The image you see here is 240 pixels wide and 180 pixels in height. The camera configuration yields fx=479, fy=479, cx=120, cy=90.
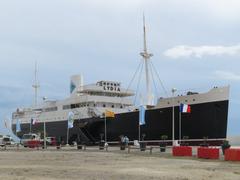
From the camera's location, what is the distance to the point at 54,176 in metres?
15.9

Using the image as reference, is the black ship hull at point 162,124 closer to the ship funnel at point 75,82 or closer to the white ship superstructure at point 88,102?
the white ship superstructure at point 88,102

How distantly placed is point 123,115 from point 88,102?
929cm

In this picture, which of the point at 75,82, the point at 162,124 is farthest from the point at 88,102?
the point at 162,124

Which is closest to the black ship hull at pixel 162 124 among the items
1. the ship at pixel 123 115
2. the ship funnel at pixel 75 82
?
the ship at pixel 123 115

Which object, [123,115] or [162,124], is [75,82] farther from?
[162,124]

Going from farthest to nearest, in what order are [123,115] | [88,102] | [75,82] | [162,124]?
[75,82]
[88,102]
[123,115]
[162,124]

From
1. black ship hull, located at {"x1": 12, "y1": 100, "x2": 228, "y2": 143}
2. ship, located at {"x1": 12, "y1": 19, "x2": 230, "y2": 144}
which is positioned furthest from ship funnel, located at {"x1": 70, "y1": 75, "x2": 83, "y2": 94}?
black ship hull, located at {"x1": 12, "y1": 100, "x2": 228, "y2": 143}

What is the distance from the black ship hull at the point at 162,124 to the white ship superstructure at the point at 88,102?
1989mm

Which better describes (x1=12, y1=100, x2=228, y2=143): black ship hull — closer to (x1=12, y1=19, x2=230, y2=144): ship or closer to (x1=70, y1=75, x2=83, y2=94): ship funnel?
(x1=12, y1=19, x2=230, y2=144): ship

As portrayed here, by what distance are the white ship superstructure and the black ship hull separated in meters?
1.99

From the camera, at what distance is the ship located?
49.3 m

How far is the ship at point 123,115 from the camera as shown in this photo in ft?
162

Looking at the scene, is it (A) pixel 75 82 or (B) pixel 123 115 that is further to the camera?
(A) pixel 75 82

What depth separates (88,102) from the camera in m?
64.9
